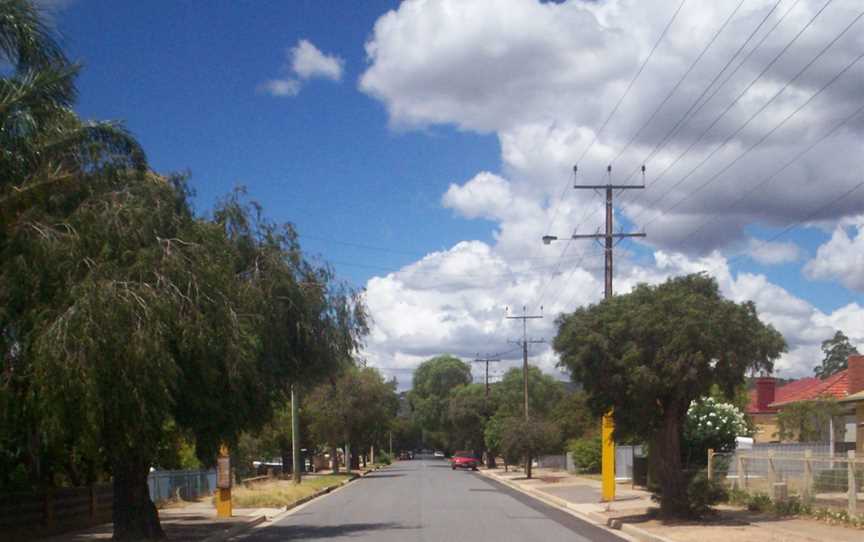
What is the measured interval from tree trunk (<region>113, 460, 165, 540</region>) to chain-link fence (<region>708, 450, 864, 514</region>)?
15.0 meters

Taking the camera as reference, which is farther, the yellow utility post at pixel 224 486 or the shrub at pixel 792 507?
the yellow utility post at pixel 224 486

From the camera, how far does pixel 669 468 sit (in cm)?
2588

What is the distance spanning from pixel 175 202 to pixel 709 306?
12.5 metres

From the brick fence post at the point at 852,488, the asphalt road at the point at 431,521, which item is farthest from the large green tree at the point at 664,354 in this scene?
the brick fence post at the point at 852,488

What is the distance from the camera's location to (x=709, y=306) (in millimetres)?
25031

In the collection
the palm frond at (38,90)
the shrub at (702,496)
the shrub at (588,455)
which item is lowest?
the shrub at (588,455)

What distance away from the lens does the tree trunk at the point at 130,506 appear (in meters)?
21.6

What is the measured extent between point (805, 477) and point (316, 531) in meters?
12.1

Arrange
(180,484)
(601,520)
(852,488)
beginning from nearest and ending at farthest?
(852,488), (601,520), (180,484)

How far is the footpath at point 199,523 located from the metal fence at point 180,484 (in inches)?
21.7

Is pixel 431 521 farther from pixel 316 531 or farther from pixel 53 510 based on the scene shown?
pixel 53 510

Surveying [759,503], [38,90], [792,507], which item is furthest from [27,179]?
[759,503]

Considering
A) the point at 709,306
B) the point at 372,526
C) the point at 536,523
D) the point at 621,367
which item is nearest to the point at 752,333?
the point at 709,306

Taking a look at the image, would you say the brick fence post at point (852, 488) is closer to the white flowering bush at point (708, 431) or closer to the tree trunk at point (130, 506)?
the tree trunk at point (130, 506)
